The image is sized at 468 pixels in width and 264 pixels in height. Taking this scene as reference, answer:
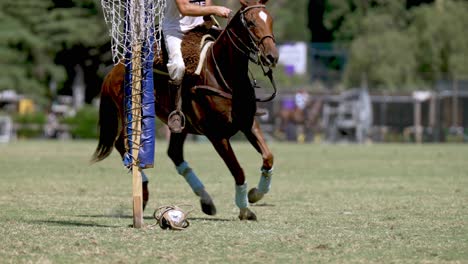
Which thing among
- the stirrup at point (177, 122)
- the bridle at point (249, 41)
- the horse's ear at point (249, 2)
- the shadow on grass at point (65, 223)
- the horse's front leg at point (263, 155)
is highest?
the horse's ear at point (249, 2)

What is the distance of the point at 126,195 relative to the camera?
55.4 feet

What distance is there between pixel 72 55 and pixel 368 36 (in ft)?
56.9

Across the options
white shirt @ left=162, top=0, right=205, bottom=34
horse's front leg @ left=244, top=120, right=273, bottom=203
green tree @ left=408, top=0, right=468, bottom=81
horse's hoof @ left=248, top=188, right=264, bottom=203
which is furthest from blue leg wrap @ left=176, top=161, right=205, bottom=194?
green tree @ left=408, top=0, right=468, bottom=81

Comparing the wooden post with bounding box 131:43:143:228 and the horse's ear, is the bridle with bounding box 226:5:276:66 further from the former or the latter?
the wooden post with bounding box 131:43:143:228

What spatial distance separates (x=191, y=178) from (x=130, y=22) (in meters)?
2.74

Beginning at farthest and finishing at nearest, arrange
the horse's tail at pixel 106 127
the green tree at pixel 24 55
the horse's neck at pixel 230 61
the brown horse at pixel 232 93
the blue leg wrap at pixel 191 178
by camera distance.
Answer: the green tree at pixel 24 55
the horse's tail at pixel 106 127
the blue leg wrap at pixel 191 178
the horse's neck at pixel 230 61
the brown horse at pixel 232 93

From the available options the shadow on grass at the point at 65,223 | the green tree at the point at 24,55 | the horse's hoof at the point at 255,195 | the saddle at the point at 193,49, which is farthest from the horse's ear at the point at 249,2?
the green tree at the point at 24,55

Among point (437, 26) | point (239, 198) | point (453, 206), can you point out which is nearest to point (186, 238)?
point (239, 198)

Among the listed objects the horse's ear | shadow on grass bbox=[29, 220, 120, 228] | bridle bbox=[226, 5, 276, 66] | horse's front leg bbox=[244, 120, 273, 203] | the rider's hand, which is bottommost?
shadow on grass bbox=[29, 220, 120, 228]

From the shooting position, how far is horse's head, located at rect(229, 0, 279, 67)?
12.1m

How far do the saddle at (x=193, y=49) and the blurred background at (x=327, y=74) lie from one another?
2389 cm

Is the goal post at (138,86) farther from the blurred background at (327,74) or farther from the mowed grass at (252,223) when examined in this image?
the blurred background at (327,74)

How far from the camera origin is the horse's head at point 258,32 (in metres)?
12.1

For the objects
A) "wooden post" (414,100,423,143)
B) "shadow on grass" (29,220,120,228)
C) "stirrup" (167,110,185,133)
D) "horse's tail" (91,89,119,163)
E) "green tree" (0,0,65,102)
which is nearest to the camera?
"shadow on grass" (29,220,120,228)
